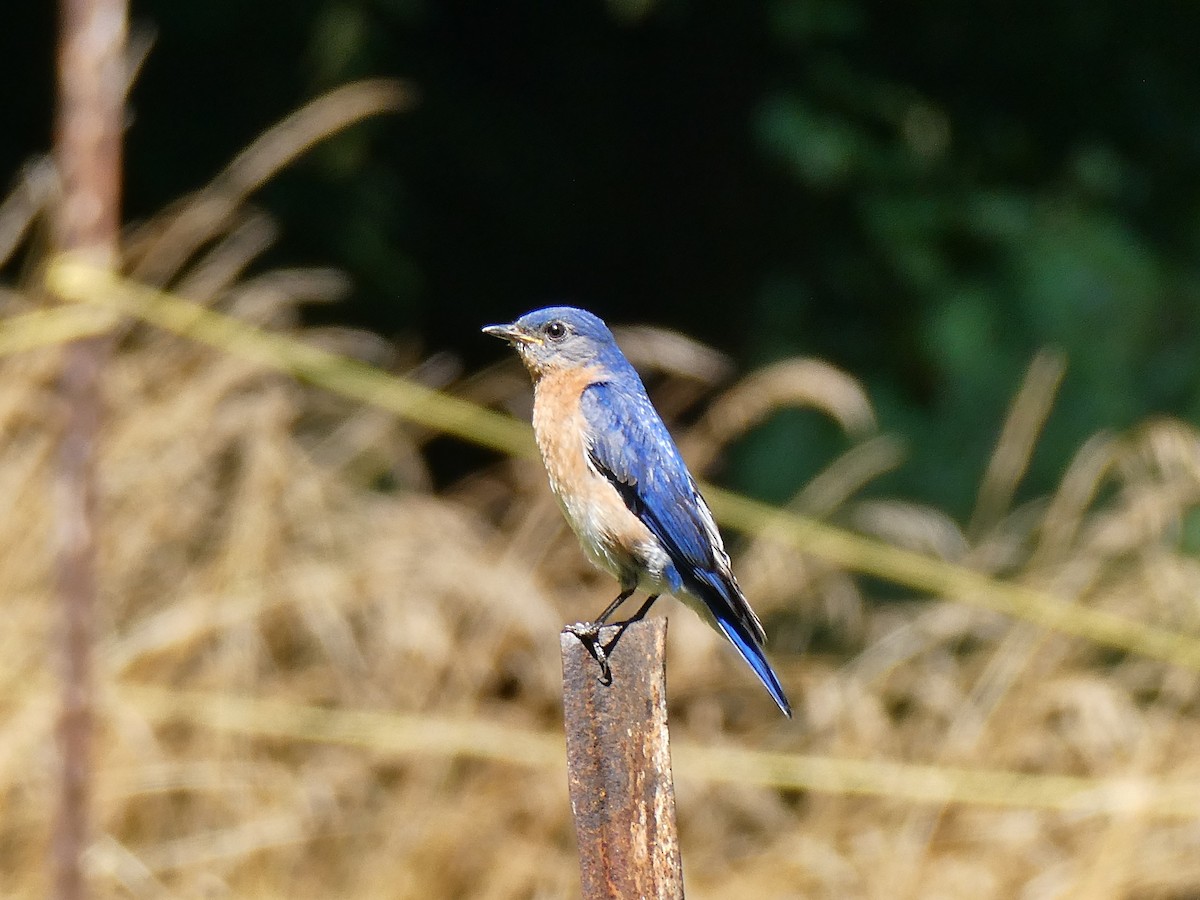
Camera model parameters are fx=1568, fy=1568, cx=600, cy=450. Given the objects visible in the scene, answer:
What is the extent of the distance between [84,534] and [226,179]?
108 inches

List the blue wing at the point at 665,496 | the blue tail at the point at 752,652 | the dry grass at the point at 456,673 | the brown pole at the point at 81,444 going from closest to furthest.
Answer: the blue tail at the point at 752,652
the blue wing at the point at 665,496
the brown pole at the point at 81,444
the dry grass at the point at 456,673

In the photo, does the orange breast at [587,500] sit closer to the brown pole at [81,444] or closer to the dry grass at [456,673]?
the brown pole at [81,444]

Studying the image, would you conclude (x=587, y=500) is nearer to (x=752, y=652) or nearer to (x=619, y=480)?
(x=619, y=480)

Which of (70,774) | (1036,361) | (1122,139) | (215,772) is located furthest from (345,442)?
(1122,139)

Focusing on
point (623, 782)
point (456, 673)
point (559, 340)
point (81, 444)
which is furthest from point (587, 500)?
point (456, 673)

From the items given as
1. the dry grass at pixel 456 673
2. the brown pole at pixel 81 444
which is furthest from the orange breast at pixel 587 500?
the dry grass at pixel 456 673

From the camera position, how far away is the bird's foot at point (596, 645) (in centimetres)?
177

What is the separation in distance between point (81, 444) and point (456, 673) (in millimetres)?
1660

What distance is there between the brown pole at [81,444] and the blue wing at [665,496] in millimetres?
1094

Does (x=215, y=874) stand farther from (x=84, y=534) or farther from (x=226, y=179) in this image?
(x=226, y=179)

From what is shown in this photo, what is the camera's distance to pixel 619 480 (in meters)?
2.64

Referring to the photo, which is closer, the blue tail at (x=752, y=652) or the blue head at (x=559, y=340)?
the blue tail at (x=752, y=652)

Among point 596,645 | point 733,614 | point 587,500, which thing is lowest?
point 596,645

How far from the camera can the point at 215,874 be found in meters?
4.05
